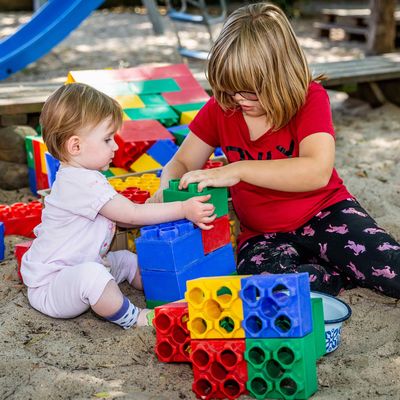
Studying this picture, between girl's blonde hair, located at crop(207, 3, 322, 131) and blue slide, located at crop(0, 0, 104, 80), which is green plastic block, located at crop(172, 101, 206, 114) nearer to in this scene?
girl's blonde hair, located at crop(207, 3, 322, 131)

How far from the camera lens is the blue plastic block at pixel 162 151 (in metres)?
3.59

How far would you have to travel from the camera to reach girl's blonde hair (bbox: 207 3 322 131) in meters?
2.46

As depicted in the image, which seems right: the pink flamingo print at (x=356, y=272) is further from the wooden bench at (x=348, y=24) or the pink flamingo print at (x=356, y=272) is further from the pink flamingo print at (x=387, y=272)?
the wooden bench at (x=348, y=24)

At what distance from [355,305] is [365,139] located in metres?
2.43

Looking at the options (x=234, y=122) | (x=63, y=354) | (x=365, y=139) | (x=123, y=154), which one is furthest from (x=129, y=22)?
(x=63, y=354)

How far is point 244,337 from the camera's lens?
6.32 ft

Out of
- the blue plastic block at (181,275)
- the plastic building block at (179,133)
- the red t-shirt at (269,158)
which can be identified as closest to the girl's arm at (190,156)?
the red t-shirt at (269,158)

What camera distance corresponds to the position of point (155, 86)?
4.18 m

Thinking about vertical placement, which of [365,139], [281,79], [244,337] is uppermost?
[281,79]

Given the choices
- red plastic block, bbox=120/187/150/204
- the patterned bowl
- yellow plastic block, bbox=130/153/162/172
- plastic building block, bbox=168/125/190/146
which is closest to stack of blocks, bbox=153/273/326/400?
the patterned bowl

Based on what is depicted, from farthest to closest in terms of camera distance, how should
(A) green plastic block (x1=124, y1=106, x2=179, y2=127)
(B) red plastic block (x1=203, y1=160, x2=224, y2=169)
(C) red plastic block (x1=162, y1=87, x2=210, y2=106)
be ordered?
1. (C) red plastic block (x1=162, y1=87, x2=210, y2=106)
2. (A) green plastic block (x1=124, y1=106, x2=179, y2=127)
3. (B) red plastic block (x1=203, y1=160, x2=224, y2=169)

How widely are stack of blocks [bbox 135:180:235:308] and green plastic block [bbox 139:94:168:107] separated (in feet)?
4.83

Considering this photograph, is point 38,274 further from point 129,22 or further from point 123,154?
point 129,22

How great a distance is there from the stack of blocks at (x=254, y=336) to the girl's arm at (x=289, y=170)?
2.10 feet
